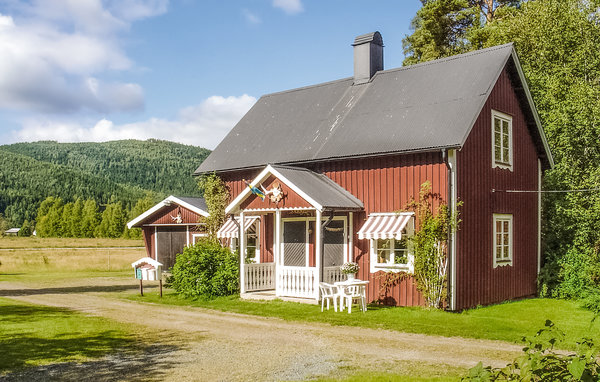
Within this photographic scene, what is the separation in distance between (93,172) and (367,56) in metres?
158

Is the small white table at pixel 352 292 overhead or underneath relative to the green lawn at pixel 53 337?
overhead

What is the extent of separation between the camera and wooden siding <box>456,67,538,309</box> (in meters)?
16.4

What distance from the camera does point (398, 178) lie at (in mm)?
16938

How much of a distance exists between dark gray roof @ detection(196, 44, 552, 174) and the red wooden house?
5cm

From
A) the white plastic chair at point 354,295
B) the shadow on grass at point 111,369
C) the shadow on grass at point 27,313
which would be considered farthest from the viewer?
the white plastic chair at point 354,295

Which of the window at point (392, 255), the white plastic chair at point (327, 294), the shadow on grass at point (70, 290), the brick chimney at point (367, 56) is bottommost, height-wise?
the shadow on grass at point (70, 290)

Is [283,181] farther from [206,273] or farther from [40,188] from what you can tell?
[40,188]

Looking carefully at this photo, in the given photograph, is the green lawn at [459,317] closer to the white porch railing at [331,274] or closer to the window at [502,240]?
the white porch railing at [331,274]

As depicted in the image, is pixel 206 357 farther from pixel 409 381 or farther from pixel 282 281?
pixel 282 281

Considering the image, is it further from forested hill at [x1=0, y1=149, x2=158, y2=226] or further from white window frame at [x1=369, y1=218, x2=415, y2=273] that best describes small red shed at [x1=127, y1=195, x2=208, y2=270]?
forested hill at [x1=0, y1=149, x2=158, y2=226]

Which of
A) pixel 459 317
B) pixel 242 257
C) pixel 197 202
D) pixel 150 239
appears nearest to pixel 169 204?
pixel 197 202

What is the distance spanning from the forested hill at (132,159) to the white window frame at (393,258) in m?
134

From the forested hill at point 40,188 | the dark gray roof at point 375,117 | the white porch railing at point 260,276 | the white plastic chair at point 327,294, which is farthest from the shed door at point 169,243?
the forested hill at point 40,188

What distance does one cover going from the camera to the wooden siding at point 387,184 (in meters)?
16.3
